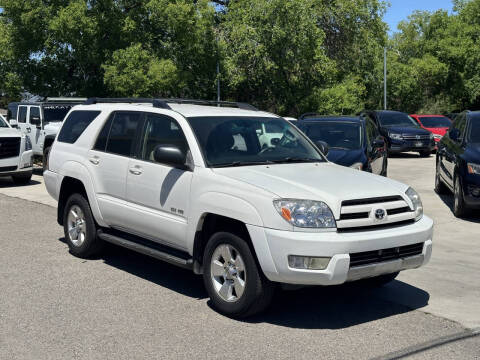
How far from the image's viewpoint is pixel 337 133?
1191 centimetres

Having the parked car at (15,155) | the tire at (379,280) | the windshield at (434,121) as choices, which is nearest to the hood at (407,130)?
the windshield at (434,121)

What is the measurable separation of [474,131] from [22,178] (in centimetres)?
1010

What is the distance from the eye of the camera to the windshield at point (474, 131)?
437 inches

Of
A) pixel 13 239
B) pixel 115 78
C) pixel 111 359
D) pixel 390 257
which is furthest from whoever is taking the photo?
pixel 115 78

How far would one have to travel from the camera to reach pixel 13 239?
8.84m

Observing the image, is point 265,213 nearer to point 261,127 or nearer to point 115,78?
point 261,127

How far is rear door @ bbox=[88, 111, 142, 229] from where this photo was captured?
6.82 m

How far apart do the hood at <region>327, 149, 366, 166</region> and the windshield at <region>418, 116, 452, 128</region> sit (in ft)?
52.0

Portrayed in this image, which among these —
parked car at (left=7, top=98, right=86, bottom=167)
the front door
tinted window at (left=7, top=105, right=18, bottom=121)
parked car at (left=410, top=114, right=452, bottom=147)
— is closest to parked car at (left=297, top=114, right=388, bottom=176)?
the front door

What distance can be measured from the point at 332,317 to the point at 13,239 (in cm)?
499

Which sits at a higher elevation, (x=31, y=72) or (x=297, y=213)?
(x=31, y=72)

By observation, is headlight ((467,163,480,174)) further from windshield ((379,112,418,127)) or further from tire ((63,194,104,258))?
windshield ((379,112,418,127))

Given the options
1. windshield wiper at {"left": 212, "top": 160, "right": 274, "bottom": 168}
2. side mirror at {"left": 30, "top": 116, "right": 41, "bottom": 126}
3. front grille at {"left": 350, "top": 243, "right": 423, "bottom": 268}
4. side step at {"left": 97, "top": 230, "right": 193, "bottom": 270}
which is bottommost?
side step at {"left": 97, "top": 230, "right": 193, "bottom": 270}

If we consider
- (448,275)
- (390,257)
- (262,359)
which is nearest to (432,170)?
(448,275)
